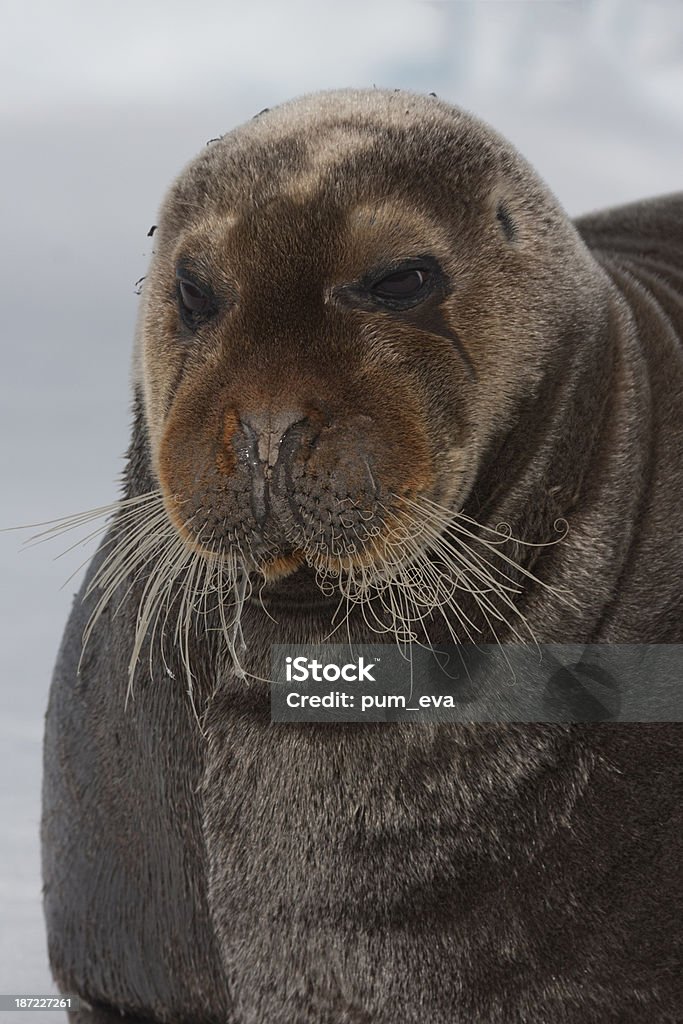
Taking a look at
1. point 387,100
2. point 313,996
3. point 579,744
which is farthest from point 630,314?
point 313,996

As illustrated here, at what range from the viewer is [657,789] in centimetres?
306

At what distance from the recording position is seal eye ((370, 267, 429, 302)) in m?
2.77

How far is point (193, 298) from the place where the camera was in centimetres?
289

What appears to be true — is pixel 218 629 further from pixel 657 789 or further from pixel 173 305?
pixel 657 789

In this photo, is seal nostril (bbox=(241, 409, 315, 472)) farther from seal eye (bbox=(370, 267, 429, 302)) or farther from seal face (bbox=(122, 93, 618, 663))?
seal eye (bbox=(370, 267, 429, 302))

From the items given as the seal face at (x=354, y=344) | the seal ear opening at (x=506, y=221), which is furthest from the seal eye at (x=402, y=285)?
the seal ear opening at (x=506, y=221)

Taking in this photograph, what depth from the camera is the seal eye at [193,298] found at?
2859 millimetres

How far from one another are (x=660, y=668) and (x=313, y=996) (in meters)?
1.05

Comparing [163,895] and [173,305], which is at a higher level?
[173,305]

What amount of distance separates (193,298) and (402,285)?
426mm

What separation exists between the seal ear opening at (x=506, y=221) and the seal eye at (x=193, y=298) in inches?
24.9

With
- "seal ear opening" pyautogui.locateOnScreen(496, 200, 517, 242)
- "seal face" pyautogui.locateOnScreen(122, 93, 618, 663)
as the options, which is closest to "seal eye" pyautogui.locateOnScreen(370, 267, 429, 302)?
"seal face" pyautogui.locateOnScreen(122, 93, 618, 663)

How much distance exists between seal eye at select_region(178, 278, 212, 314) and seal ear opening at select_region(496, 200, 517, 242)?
0.63m

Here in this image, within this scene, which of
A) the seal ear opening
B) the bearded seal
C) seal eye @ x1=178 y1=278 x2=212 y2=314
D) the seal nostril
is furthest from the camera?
the seal ear opening
